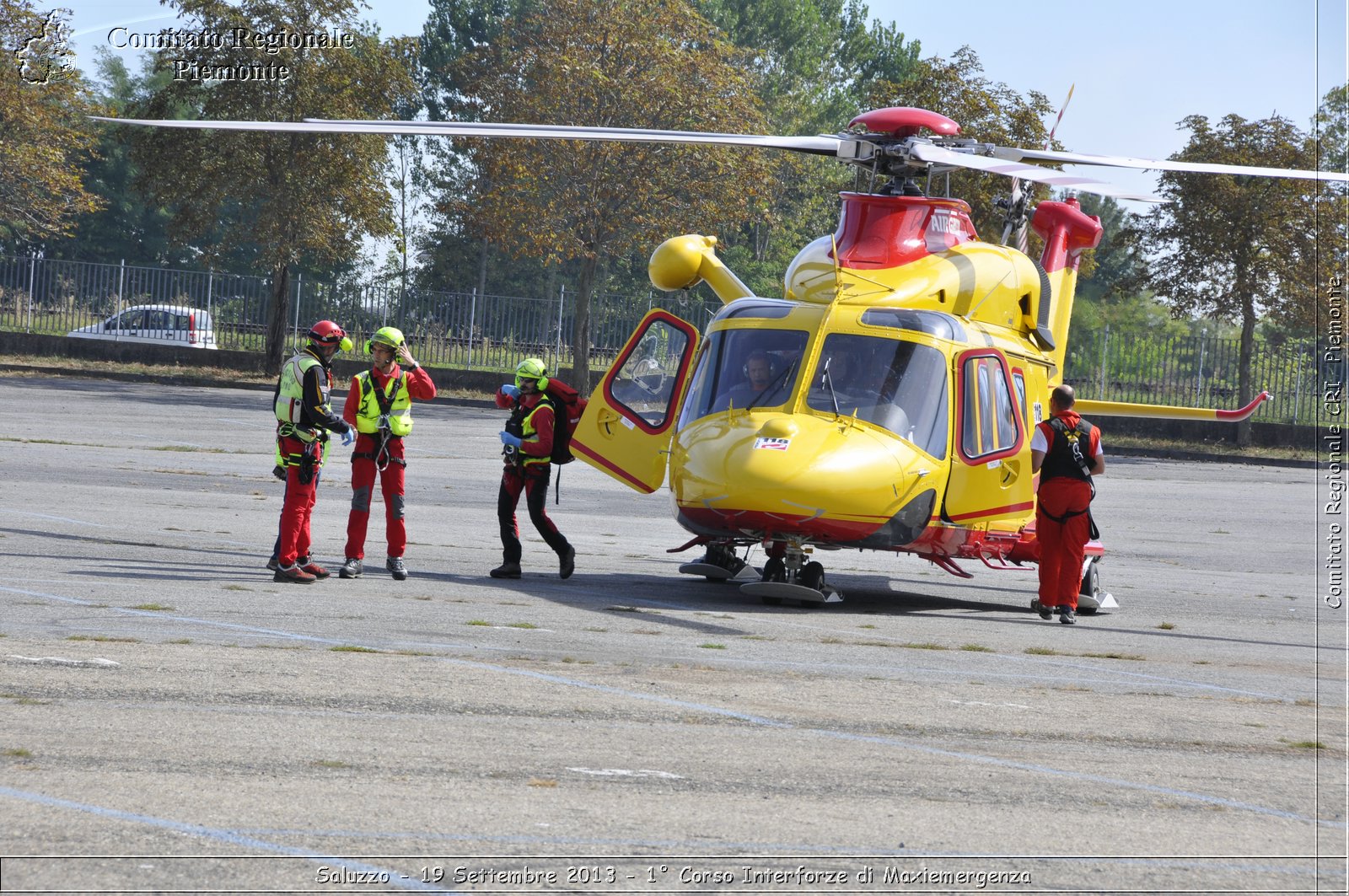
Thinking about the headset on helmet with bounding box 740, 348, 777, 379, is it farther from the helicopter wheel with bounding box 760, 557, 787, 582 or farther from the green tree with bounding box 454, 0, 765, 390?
the green tree with bounding box 454, 0, 765, 390

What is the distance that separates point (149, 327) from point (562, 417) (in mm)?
27773

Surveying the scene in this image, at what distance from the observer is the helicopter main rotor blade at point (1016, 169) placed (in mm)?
9789

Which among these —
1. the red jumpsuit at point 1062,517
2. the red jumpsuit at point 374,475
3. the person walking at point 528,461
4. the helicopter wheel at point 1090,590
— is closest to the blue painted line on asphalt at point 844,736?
the red jumpsuit at point 374,475

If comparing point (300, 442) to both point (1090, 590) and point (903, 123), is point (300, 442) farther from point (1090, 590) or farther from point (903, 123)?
point (1090, 590)

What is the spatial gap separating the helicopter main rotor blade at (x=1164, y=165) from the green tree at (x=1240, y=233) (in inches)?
984

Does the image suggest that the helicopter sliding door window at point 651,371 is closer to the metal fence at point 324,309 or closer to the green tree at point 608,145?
the green tree at point 608,145

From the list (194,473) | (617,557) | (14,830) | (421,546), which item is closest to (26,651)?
(14,830)

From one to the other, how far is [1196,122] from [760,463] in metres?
31.1

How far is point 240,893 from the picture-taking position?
13.9 ft

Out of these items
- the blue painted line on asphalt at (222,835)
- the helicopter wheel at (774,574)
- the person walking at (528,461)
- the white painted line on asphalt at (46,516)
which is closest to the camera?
the blue painted line on asphalt at (222,835)

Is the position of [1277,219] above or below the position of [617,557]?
above

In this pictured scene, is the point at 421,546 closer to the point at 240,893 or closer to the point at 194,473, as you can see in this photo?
the point at 194,473

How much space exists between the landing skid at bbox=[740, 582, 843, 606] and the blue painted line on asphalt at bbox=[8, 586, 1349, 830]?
389 centimetres

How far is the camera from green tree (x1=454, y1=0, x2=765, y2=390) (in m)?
35.7
